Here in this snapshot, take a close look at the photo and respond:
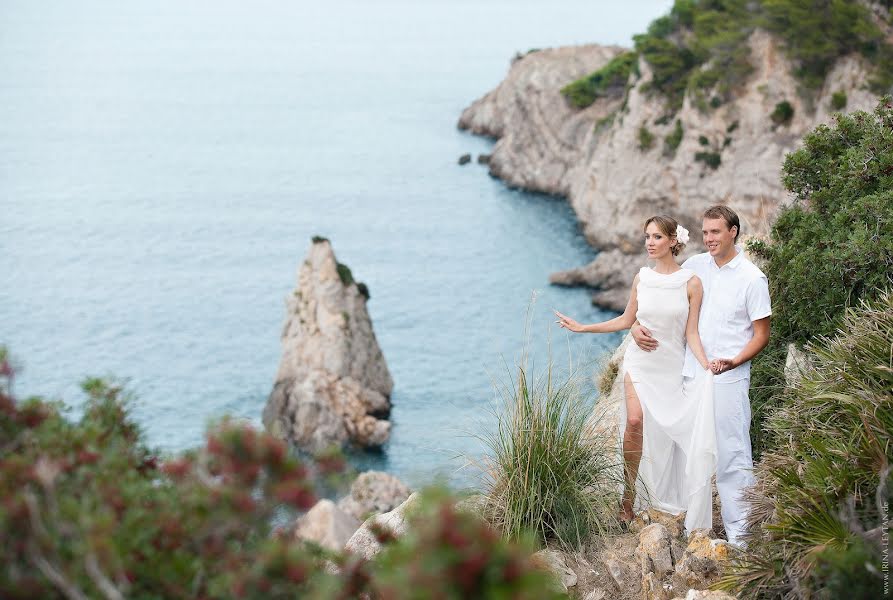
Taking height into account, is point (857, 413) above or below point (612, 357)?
above

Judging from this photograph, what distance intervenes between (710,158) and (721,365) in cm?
5361

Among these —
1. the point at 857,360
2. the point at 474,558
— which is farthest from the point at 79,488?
the point at 857,360

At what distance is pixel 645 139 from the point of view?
6325 centimetres

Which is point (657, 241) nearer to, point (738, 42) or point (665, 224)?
point (665, 224)

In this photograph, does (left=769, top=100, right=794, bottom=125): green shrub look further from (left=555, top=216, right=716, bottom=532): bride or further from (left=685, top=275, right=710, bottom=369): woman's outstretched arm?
(left=685, top=275, right=710, bottom=369): woman's outstretched arm

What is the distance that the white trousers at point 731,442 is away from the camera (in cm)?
754

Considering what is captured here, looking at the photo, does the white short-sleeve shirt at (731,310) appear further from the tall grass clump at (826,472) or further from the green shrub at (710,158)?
the green shrub at (710,158)

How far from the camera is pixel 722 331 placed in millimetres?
7531

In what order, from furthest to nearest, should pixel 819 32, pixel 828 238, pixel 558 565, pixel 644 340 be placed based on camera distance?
1. pixel 819 32
2. pixel 828 238
3. pixel 644 340
4. pixel 558 565

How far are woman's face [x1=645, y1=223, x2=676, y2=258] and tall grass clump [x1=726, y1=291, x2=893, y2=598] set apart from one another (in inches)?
55.5

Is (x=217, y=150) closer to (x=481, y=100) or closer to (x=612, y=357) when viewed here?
(x=481, y=100)

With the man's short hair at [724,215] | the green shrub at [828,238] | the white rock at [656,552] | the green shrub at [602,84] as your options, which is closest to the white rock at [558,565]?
the white rock at [656,552]

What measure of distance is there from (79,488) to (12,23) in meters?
188

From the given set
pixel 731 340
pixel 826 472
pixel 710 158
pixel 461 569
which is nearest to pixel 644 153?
pixel 710 158
